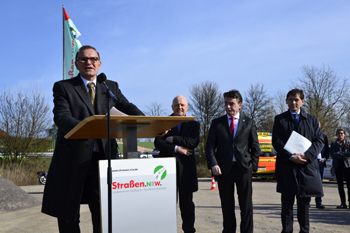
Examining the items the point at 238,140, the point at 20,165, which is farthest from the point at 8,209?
the point at 20,165

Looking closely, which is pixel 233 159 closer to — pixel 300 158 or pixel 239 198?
pixel 239 198

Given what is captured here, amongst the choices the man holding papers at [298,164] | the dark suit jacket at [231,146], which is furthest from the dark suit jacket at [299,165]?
the dark suit jacket at [231,146]

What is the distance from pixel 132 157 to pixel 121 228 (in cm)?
57

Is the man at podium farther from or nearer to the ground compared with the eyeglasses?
nearer to the ground

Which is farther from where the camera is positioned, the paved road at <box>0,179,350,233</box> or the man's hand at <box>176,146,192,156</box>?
the paved road at <box>0,179,350,233</box>

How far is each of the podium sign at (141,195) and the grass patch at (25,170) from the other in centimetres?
1458

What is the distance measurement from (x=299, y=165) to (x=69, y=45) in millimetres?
10086

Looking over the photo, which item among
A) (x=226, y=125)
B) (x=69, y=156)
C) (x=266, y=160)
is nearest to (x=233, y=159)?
(x=226, y=125)

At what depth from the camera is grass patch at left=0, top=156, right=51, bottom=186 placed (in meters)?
16.7

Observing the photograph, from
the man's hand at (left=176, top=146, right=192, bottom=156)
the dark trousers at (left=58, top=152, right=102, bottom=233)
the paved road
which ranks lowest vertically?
the paved road

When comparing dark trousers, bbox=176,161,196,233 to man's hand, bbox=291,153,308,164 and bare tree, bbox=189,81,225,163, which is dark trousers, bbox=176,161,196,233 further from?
bare tree, bbox=189,81,225,163

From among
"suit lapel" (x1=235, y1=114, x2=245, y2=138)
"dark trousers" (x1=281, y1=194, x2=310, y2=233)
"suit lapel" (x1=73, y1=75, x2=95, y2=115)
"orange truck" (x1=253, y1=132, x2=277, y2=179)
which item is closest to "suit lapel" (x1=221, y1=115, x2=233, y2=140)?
"suit lapel" (x1=235, y1=114, x2=245, y2=138)

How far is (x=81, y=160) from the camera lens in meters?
3.25

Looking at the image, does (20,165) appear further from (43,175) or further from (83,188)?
(83,188)
